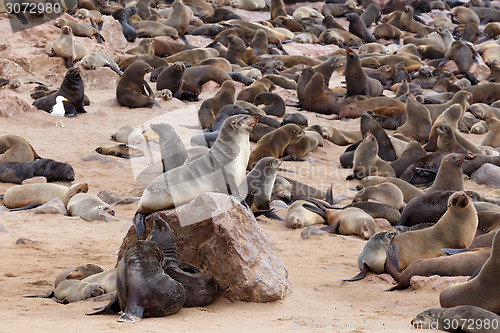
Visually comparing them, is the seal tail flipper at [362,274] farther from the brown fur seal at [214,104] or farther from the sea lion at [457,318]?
the brown fur seal at [214,104]

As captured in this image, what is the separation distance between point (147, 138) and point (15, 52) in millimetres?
5486

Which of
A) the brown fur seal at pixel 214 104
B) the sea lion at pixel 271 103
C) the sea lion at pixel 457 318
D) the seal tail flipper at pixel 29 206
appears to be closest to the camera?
the sea lion at pixel 457 318

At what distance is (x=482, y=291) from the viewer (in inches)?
162

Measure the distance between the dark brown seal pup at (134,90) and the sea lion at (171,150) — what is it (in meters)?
5.09

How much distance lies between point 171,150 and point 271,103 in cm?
590

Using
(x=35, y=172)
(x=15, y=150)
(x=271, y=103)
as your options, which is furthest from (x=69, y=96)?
(x=271, y=103)

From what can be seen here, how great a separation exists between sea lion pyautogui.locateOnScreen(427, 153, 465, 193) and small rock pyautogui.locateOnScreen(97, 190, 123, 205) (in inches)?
152

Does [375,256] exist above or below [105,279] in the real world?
below

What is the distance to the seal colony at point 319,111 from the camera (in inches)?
212

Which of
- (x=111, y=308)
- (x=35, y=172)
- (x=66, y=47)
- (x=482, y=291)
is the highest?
(x=482, y=291)

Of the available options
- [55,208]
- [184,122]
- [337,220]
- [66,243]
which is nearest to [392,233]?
[337,220]

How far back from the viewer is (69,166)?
8.28 meters

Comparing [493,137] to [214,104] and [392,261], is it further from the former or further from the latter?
[392,261]

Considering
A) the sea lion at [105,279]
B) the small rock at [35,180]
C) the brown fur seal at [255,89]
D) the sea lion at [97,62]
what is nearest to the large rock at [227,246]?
the sea lion at [105,279]
